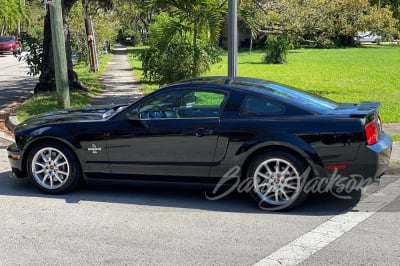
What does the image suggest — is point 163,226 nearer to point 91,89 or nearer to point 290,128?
point 290,128

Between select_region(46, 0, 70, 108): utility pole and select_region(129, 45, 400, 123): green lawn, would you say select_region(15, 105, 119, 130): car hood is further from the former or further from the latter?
select_region(129, 45, 400, 123): green lawn

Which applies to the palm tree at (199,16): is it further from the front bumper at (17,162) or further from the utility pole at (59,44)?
the front bumper at (17,162)

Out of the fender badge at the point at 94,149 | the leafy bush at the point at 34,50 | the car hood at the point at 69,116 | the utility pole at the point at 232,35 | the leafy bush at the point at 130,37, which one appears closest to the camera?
the fender badge at the point at 94,149

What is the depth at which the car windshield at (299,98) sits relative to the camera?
18.7 feet

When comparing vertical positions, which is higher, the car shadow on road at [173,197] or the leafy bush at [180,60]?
the leafy bush at [180,60]

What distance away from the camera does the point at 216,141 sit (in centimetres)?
568

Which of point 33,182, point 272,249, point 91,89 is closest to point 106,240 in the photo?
point 272,249

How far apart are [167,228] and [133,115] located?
1507 millimetres

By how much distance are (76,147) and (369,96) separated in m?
10.3

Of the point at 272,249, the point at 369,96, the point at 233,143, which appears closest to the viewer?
the point at 272,249

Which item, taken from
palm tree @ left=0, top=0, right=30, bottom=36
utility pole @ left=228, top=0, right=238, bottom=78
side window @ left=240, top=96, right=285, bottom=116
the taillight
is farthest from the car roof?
palm tree @ left=0, top=0, right=30, bottom=36

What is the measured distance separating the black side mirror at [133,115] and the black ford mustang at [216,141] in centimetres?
1

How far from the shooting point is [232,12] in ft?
28.8

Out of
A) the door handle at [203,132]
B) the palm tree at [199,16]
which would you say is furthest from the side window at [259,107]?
the palm tree at [199,16]
